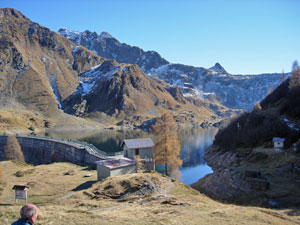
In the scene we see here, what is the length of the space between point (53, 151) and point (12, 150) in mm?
15696

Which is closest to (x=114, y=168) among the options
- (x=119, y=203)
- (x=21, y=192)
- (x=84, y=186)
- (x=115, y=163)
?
(x=115, y=163)

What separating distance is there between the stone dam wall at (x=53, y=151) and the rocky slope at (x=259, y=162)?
28447 millimetres

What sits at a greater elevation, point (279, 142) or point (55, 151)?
point (279, 142)

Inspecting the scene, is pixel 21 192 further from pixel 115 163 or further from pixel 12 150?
pixel 12 150

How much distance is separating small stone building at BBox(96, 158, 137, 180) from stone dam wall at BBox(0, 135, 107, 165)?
16.1 meters

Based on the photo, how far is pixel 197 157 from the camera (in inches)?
3526

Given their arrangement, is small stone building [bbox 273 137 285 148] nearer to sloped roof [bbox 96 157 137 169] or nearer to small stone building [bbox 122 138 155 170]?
small stone building [bbox 122 138 155 170]

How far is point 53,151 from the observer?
79.1 meters

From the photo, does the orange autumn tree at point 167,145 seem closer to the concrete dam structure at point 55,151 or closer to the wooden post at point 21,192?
the concrete dam structure at point 55,151

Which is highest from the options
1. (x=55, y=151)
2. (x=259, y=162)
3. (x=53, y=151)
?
(x=259, y=162)

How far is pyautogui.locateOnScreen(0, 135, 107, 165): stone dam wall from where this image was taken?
6235 centimetres

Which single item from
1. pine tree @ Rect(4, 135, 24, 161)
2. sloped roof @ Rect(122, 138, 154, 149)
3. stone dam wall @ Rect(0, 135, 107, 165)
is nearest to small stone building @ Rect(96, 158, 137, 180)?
sloped roof @ Rect(122, 138, 154, 149)

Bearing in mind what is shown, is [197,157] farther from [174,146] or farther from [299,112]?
[174,146]

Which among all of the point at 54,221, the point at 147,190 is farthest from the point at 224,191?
the point at 54,221
